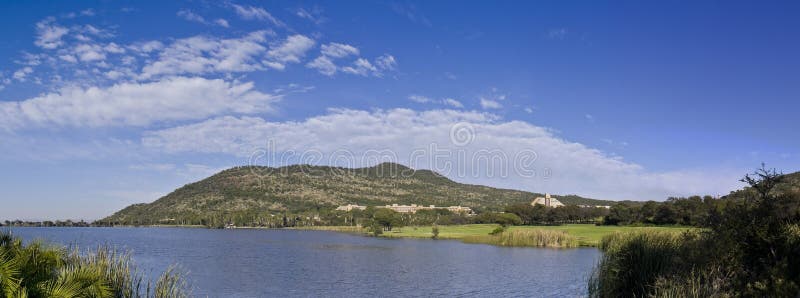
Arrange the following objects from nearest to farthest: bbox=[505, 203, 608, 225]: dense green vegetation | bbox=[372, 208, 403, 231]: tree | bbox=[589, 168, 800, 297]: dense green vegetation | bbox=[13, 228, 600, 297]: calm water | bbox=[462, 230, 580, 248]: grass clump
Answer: bbox=[589, 168, 800, 297]: dense green vegetation
bbox=[13, 228, 600, 297]: calm water
bbox=[462, 230, 580, 248]: grass clump
bbox=[505, 203, 608, 225]: dense green vegetation
bbox=[372, 208, 403, 231]: tree

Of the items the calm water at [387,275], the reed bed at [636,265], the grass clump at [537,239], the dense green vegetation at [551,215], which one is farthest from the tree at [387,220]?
the reed bed at [636,265]

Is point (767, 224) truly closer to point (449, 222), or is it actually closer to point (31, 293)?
point (31, 293)

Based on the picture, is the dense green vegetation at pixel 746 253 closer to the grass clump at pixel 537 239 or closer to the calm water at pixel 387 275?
the calm water at pixel 387 275

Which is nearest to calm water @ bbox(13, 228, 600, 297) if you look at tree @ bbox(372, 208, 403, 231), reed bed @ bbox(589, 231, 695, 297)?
reed bed @ bbox(589, 231, 695, 297)

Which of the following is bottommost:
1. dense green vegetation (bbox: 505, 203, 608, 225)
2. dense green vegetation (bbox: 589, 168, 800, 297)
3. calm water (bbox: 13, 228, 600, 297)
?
calm water (bbox: 13, 228, 600, 297)

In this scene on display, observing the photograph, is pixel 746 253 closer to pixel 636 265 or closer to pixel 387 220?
pixel 636 265

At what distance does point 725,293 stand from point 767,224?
282 cm

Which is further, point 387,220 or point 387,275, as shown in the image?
point 387,220

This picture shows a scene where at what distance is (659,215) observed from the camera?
345 ft

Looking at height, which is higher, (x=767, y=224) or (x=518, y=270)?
(x=767, y=224)

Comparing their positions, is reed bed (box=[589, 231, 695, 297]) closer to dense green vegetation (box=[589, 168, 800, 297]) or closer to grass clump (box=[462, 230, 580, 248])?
dense green vegetation (box=[589, 168, 800, 297])

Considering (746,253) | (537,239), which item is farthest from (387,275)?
(537,239)

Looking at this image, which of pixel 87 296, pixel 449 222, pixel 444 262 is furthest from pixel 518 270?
pixel 449 222

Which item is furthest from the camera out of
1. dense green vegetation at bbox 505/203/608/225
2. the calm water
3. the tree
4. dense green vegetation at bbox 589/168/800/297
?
the tree
